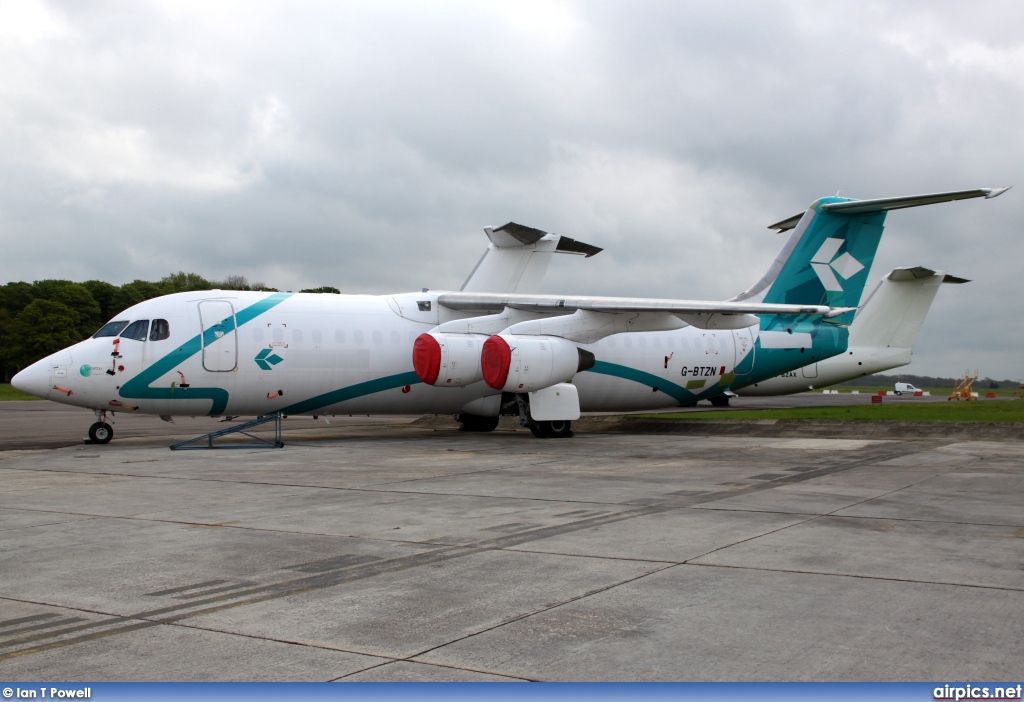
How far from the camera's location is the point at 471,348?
19.0 meters

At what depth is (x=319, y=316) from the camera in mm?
19125

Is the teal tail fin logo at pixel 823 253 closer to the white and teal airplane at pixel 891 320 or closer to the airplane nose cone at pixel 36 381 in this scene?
the white and teal airplane at pixel 891 320

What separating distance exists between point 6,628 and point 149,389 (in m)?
13.3

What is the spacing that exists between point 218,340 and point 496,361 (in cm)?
572


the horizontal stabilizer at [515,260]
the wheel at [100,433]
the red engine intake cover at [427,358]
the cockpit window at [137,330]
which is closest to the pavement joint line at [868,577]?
the red engine intake cover at [427,358]

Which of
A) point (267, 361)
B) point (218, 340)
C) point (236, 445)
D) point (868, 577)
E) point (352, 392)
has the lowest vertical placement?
point (868, 577)

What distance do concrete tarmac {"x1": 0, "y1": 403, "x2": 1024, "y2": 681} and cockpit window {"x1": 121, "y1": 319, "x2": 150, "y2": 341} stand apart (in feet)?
17.4

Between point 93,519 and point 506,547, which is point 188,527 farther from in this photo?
point 506,547

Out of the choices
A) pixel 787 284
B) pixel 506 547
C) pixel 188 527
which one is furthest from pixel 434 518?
pixel 787 284

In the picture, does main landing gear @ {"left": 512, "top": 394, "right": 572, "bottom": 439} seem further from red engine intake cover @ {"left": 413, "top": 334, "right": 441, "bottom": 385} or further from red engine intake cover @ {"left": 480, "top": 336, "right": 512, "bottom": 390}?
red engine intake cover @ {"left": 413, "top": 334, "right": 441, "bottom": 385}

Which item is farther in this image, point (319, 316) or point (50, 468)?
point (319, 316)

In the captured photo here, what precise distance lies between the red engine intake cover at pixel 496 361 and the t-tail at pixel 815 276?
26.6 feet

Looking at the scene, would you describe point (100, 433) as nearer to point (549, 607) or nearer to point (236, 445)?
point (236, 445)

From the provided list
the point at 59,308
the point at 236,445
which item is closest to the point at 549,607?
the point at 236,445
